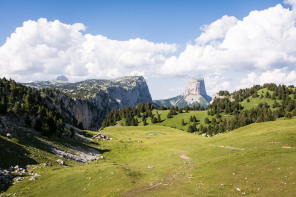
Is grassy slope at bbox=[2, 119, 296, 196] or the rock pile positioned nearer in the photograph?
grassy slope at bbox=[2, 119, 296, 196]

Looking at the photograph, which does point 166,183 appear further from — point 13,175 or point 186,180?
point 13,175

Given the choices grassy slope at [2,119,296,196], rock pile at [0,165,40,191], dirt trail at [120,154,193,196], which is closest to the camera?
grassy slope at [2,119,296,196]

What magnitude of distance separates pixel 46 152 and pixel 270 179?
46944 millimetres

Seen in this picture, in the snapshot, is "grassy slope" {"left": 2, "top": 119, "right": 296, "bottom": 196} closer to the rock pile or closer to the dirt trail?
the dirt trail

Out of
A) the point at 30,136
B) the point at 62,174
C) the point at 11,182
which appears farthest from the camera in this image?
the point at 30,136

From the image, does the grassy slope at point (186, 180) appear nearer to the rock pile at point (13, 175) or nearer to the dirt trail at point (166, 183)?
the dirt trail at point (166, 183)

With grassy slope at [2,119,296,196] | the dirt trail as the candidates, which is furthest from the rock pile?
the dirt trail

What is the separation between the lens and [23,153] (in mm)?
38094

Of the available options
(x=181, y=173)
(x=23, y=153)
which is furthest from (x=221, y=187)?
(x=23, y=153)

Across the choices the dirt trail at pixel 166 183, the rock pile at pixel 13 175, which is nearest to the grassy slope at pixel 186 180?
the dirt trail at pixel 166 183

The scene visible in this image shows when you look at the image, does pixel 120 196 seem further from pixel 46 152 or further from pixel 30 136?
pixel 30 136

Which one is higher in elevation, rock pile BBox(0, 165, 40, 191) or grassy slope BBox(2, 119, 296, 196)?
rock pile BBox(0, 165, 40, 191)

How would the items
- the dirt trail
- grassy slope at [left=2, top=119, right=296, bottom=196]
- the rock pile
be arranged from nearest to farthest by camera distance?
1. grassy slope at [left=2, top=119, right=296, bottom=196]
2. the dirt trail
3. the rock pile

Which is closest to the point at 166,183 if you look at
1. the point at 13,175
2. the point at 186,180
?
the point at 186,180
